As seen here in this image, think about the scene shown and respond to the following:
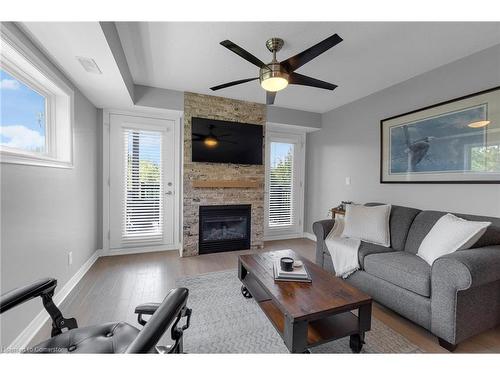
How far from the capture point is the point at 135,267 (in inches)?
112

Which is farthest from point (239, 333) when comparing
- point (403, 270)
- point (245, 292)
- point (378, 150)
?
point (378, 150)

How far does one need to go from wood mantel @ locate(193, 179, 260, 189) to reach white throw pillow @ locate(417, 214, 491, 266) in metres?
2.34

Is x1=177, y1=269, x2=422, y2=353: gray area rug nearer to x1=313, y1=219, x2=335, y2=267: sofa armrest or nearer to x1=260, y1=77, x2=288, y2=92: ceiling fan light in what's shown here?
x1=313, y1=219, x2=335, y2=267: sofa armrest

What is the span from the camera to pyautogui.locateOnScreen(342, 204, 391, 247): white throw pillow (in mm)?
2397

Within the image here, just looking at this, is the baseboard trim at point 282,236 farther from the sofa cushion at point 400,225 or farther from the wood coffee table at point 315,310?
the wood coffee table at point 315,310

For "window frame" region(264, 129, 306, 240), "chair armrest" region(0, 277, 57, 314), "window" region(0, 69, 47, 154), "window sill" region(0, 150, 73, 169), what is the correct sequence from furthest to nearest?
"window frame" region(264, 129, 306, 240) < "window" region(0, 69, 47, 154) < "window sill" region(0, 150, 73, 169) < "chair armrest" region(0, 277, 57, 314)

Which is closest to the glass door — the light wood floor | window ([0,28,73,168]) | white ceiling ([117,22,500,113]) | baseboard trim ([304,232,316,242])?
the light wood floor

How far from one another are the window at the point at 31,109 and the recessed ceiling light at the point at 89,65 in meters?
0.25

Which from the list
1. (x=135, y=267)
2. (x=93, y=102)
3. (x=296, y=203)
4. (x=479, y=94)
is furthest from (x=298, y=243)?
(x=93, y=102)

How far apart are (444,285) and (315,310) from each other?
0.95 meters

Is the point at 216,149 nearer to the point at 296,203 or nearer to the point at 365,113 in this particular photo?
the point at 296,203

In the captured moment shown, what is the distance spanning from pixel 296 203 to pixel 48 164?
3785 millimetres

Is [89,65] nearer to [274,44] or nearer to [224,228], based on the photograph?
[274,44]

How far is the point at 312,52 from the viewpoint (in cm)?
168
